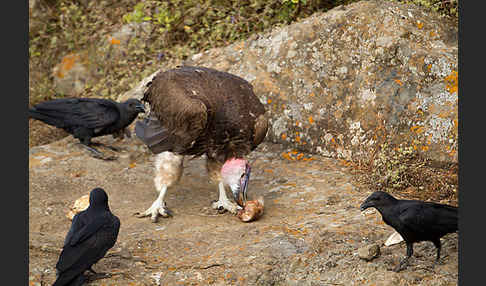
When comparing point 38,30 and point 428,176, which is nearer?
point 428,176

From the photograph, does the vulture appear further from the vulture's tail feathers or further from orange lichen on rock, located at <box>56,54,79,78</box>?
orange lichen on rock, located at <box>56,54,79,78</box>

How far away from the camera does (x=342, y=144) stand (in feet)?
19.4

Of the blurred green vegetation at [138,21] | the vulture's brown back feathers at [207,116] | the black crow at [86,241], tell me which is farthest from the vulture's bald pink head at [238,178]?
the blurred green vegetation at [138,21]

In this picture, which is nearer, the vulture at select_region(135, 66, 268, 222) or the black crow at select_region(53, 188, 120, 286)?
the black crow at select_region(53, 188, 120, 286)

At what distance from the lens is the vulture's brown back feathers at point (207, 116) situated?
4.84 metres

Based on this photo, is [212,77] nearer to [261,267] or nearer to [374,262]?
[261,267]

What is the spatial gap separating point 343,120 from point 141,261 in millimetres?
3223

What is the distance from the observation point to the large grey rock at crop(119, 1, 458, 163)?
5.32 metres

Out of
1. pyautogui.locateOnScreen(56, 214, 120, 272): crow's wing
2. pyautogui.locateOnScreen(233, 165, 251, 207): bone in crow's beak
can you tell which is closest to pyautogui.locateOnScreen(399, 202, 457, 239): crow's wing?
pyautogui.locateOnScreen(233, 165, 251, 207): bone in crow's beak

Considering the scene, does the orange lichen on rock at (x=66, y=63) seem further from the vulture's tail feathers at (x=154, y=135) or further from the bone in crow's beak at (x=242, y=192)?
the bone in crow's beak at (x=242, y=192)

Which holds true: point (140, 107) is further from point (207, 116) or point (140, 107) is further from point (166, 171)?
point (207, 116)

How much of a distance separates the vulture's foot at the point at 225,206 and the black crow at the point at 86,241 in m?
1.79

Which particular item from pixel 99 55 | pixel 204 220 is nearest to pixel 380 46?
pixel 204 220

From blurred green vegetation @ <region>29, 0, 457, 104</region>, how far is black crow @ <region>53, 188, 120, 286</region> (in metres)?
4.91
